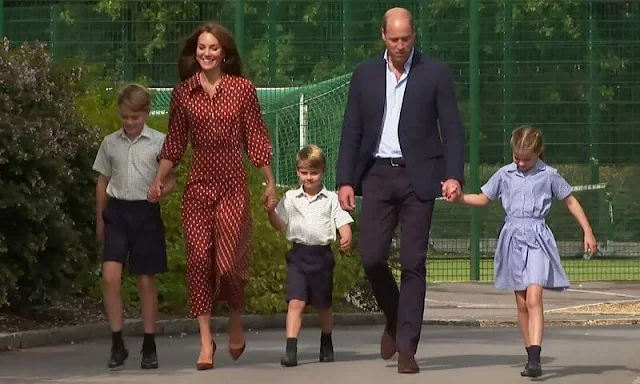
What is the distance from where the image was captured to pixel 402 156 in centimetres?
1014

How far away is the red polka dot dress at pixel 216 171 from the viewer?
33.9 feet

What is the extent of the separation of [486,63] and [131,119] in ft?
35.5

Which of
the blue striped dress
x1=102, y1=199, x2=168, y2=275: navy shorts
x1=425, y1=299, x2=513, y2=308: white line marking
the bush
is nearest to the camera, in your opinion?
the blue striped dress

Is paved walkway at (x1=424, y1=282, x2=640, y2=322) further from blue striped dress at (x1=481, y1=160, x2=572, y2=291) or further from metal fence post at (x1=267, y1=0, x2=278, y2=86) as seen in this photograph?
blue striped dress at (x1=481, y1=160, x2=572, y2=291)

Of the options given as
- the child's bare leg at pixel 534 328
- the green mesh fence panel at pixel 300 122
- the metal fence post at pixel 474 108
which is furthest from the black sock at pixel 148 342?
the metal fence post at pixel 474 108

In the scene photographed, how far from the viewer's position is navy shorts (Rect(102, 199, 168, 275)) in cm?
1062

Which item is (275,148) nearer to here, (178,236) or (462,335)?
(178,236)

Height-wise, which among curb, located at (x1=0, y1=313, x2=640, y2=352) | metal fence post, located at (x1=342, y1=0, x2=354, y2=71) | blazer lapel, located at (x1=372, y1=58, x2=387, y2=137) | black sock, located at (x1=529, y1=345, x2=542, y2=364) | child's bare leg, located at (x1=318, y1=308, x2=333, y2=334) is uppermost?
metal fence post, located at (x1=342, y1=0, x2=354, y2=71)

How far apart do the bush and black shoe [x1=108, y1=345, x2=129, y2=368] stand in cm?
159

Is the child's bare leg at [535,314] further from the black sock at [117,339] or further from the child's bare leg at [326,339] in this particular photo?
the black sock at [117,339]

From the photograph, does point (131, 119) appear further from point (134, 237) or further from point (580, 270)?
point (580, 270)

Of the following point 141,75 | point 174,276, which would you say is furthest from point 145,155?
point 141,75

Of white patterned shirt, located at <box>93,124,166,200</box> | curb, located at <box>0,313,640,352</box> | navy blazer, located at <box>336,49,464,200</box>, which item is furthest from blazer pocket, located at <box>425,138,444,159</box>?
curb, located at <box>0,313,640,352</box>

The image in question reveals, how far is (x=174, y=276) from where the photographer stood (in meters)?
14.3
